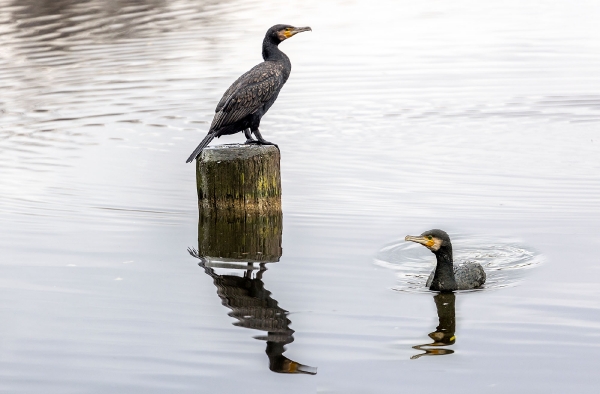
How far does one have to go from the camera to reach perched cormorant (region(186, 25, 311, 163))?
32.1 feet

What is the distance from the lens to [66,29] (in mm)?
26391

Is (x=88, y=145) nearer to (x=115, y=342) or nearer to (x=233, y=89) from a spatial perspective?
(x=233, y=89)

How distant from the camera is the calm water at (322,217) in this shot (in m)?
6.44

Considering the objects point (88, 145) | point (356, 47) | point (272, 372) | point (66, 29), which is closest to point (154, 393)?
point (272, 372)

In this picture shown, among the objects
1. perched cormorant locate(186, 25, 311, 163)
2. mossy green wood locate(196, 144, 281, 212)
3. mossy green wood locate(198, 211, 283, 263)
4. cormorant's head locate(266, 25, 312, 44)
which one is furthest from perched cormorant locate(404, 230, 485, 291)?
cormorant's head locate(266, 25, 312, 44)

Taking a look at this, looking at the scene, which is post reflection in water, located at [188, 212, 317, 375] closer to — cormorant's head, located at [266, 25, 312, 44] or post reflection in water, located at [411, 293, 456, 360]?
post reflection in water, located at [411, 293, 456, 360]

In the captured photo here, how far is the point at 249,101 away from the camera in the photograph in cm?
988

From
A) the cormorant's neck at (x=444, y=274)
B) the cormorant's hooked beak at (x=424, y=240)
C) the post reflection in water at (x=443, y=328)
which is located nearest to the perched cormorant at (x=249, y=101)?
the cormorant's hooked beak at (x=424, y=240)

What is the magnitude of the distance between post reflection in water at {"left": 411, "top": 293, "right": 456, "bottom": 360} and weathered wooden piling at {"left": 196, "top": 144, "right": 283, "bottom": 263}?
6.54ft

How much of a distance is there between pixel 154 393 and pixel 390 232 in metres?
3.85

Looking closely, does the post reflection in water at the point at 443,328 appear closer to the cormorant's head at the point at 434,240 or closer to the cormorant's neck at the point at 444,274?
the cormorant's neck at the point at 444,274

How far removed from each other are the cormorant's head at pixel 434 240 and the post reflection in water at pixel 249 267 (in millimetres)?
1260

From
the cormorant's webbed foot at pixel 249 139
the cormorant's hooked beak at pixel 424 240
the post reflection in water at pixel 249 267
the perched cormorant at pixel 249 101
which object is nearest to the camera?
the post reflection in water at pixel 249 267

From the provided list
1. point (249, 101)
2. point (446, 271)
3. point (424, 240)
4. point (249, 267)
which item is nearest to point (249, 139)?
point (249, 101)
